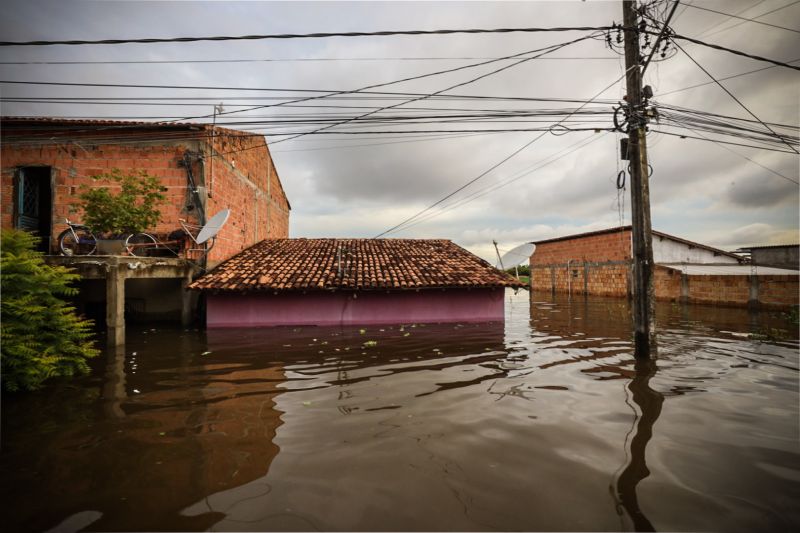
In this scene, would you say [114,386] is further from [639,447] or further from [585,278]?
[585,278]

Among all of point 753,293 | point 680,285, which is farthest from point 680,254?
point 753,293

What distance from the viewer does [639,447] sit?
3.68 metres

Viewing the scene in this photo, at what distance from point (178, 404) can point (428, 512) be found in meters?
4.06

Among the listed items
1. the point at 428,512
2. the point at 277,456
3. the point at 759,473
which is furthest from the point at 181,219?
the point at 759,473

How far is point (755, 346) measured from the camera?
8531 mm

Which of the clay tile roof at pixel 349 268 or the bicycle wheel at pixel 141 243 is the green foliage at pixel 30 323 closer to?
the bicycle wheel at pixel 141 243

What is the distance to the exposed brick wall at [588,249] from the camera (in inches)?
823

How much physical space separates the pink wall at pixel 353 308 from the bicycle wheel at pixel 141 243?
7.68 ft

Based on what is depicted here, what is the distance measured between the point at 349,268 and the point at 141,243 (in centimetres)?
654

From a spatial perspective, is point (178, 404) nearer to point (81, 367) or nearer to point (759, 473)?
point (81, 367)

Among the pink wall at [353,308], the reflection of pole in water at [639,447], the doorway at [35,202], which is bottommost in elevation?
the reflection of pole in water at [639,447]

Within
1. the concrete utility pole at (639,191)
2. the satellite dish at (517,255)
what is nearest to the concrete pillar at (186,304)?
the satellite dish at (517,255)

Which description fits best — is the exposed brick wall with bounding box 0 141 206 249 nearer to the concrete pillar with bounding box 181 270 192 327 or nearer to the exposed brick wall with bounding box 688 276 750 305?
the concrete pillar with bounding box 181 270 192 327

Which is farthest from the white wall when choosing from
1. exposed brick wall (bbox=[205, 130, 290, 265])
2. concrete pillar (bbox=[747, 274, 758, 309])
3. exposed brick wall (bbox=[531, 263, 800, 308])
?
exposed brick wall (bbox=[205, 130, 290, 265])
